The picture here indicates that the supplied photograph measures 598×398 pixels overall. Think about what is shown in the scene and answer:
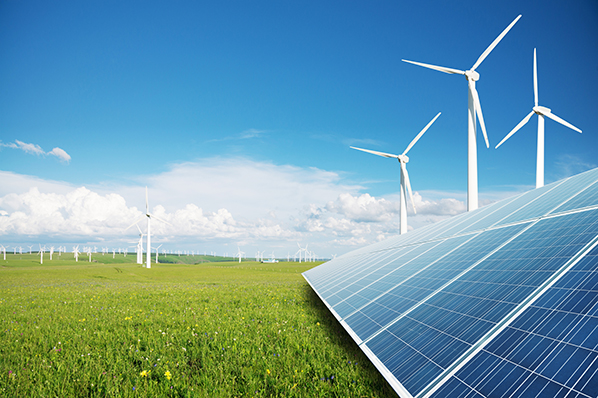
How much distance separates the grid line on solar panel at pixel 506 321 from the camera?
3635 millimetres

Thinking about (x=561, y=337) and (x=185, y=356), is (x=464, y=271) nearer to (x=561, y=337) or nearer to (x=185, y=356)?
(x=561, y=337)

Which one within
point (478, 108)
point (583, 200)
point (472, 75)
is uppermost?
point (472, 75)

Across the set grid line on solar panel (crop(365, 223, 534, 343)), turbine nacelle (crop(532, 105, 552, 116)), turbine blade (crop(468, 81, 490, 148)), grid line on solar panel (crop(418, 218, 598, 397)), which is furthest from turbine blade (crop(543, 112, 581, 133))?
grid line on solar panel (crop(418, 218, 598, 397))

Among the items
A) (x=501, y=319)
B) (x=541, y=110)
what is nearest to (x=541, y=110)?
(x=541, y=110)

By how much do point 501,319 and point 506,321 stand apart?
0.10 m

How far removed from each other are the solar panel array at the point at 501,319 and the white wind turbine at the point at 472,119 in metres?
22.0

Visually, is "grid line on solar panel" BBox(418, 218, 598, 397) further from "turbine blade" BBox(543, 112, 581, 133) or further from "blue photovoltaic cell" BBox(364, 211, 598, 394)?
"turbine blade" BBox(543, 112, 581, 133)

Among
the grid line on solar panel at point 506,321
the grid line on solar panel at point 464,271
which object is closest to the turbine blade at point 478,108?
the grid line on solar panel at point 464,271

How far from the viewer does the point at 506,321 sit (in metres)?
4.12

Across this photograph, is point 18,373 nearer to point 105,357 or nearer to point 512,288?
point 105,357

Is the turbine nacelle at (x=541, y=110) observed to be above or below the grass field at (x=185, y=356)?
above

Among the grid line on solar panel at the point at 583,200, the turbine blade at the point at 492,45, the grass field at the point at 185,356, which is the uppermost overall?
the turbine blade at the point at 492,45

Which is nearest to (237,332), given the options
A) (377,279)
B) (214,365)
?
(214,365)

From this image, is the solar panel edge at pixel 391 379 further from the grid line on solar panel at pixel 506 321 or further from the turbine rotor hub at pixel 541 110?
the turbine rotor hub at pixel 541 110
